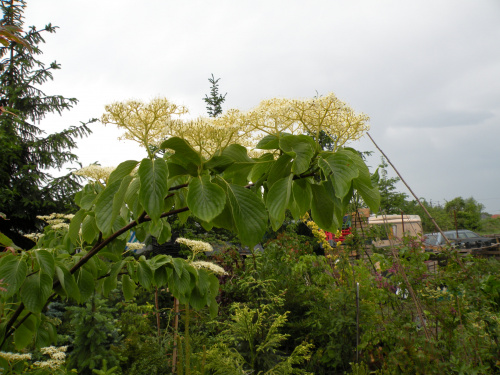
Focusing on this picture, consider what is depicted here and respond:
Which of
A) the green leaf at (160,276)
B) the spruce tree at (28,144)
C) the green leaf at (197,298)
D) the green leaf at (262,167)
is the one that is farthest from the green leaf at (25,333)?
the spruce tree at (28,144)

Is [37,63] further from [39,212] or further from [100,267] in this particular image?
[100,267]

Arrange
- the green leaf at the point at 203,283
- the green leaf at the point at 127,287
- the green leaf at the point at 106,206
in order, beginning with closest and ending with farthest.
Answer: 1. the green leaf at the point at 106,206
2. the green leaf at the point at 127,287
3. the green leaf at the point at 203,283

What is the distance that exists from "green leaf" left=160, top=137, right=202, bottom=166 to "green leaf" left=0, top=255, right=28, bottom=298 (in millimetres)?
566

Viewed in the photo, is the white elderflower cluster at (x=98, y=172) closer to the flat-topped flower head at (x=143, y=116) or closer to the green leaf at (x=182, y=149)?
the flat-topped flower head at (x=143, y=116)

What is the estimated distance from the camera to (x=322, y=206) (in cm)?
97

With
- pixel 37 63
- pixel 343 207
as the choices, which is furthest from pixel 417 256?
pixel 37 63

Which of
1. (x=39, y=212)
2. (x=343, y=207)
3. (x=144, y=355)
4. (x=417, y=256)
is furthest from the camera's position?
(x=39, y=212)

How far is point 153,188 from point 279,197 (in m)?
0.28

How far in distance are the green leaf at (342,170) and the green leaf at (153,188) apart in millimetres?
374

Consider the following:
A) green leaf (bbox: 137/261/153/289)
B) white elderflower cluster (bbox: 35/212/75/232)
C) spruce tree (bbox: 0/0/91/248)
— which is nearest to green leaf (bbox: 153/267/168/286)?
green leaf (bbox: 137/261/153/289)

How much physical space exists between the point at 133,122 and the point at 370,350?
3.22m

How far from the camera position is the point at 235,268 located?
210 inches

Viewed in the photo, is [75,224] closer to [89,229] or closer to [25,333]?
[89,229]

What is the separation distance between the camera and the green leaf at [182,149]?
0.82 metres
